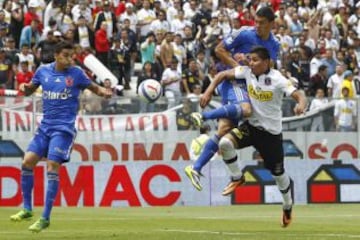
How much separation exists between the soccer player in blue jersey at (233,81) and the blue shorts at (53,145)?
1862 mm

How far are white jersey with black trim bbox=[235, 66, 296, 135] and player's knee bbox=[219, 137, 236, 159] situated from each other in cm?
43

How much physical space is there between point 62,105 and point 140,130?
10960 millimetres

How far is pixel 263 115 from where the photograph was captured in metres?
17.7

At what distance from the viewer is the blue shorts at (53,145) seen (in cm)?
1780

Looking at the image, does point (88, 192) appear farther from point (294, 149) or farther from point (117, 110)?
point (294, 149)

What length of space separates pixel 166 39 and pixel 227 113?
18.0m

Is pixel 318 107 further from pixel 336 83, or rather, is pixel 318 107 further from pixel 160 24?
pixel 160 24

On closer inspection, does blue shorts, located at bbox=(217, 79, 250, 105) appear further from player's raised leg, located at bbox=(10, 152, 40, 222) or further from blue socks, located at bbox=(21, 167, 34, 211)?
blue socks, located at bbox=(21, 167, 34, 211)

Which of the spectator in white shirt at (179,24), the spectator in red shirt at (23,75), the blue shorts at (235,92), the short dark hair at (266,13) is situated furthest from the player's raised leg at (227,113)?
the spectator in white shirt at (179,24)

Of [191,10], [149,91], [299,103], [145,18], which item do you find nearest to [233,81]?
[299,103]

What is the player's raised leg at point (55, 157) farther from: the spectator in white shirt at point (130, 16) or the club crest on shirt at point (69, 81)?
the spectator in white shirt at point (130, 16)

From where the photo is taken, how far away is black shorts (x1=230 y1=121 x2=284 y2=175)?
1780cm

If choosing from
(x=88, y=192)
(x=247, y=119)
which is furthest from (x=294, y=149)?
(x=247, y=119)

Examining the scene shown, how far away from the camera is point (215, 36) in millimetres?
37438
